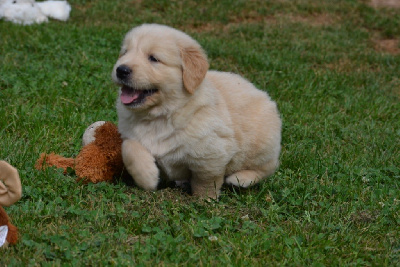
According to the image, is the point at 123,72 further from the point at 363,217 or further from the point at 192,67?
the point at 363,217

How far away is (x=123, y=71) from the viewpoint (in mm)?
3535

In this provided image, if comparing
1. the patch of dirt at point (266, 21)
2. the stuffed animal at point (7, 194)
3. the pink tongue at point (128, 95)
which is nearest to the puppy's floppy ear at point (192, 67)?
the pink tongue at point (128, 95)

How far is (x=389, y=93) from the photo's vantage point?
22.4ft

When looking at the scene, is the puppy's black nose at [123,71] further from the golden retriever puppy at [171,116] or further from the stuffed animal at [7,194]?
the stuffed animal at [7,194]

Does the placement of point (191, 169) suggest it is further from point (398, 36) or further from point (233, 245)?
point (398, 36)

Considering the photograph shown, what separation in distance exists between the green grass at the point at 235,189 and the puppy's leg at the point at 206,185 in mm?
83

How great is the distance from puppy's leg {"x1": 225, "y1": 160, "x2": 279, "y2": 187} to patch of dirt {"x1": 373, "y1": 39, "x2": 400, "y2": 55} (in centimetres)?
485

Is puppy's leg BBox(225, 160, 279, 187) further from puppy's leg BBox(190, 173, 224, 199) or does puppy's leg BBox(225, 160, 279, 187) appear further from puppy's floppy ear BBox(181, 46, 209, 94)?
puppy's floppy ear BBox(181, 46, 209, 94)

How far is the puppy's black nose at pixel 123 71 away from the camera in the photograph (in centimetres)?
353

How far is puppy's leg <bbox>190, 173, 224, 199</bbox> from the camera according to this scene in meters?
3.80

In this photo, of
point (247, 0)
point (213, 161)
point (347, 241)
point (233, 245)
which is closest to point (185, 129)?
point (213, 161)

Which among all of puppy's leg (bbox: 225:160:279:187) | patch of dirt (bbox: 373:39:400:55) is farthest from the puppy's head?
patch of dirt (bbox: 373:39:400:55)

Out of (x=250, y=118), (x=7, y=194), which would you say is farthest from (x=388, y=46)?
(x=7, y=194)

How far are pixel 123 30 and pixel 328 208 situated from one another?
4540 millimetres
